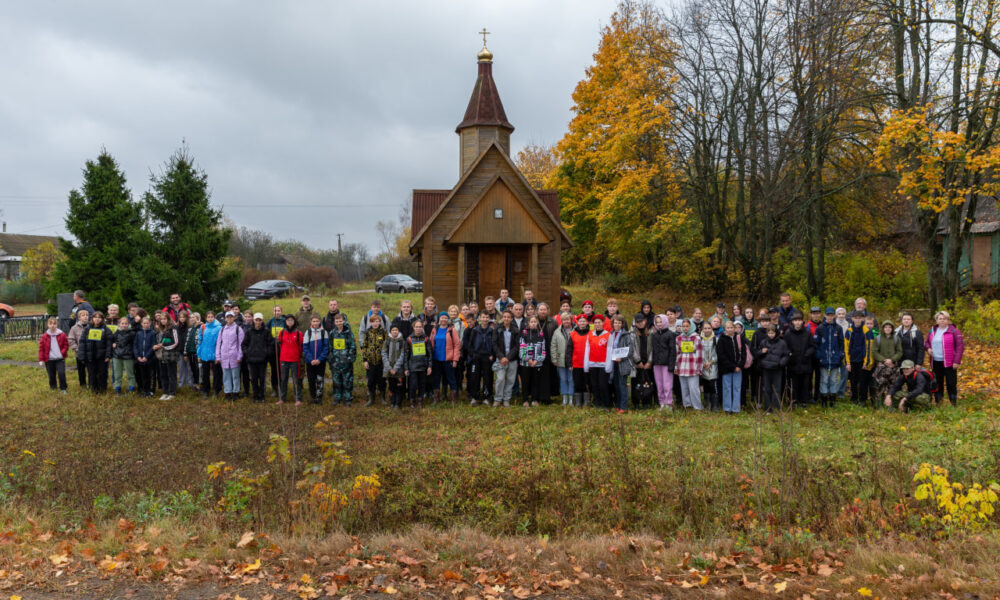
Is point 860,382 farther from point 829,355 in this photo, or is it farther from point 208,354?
point 208,354

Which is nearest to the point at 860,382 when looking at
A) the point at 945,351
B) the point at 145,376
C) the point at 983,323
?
the point at 945,351

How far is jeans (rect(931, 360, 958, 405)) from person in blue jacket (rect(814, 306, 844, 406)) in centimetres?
147

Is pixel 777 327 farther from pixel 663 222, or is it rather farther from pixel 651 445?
pixel 663 222

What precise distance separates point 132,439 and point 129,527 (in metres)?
3.57

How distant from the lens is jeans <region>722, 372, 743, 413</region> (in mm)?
10000

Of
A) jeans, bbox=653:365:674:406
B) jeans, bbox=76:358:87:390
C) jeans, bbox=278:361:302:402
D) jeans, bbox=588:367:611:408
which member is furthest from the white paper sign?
jeans, bbox=76:358:87:390

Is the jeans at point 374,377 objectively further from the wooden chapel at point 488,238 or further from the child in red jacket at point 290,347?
the wooden chapel at point 488,238

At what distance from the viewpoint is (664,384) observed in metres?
10.2

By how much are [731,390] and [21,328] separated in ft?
71.0

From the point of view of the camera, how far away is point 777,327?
10.2m

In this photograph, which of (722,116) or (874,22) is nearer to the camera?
(874,22)

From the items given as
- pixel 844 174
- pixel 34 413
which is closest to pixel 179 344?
pixel 34 413

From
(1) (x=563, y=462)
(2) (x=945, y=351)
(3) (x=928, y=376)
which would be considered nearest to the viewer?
Result: (1) (x=563, y=462)

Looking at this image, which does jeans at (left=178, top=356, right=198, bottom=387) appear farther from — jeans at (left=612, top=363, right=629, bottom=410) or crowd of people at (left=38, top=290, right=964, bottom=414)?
jeans at (left=612, top=363, right=629, bottom=410)
